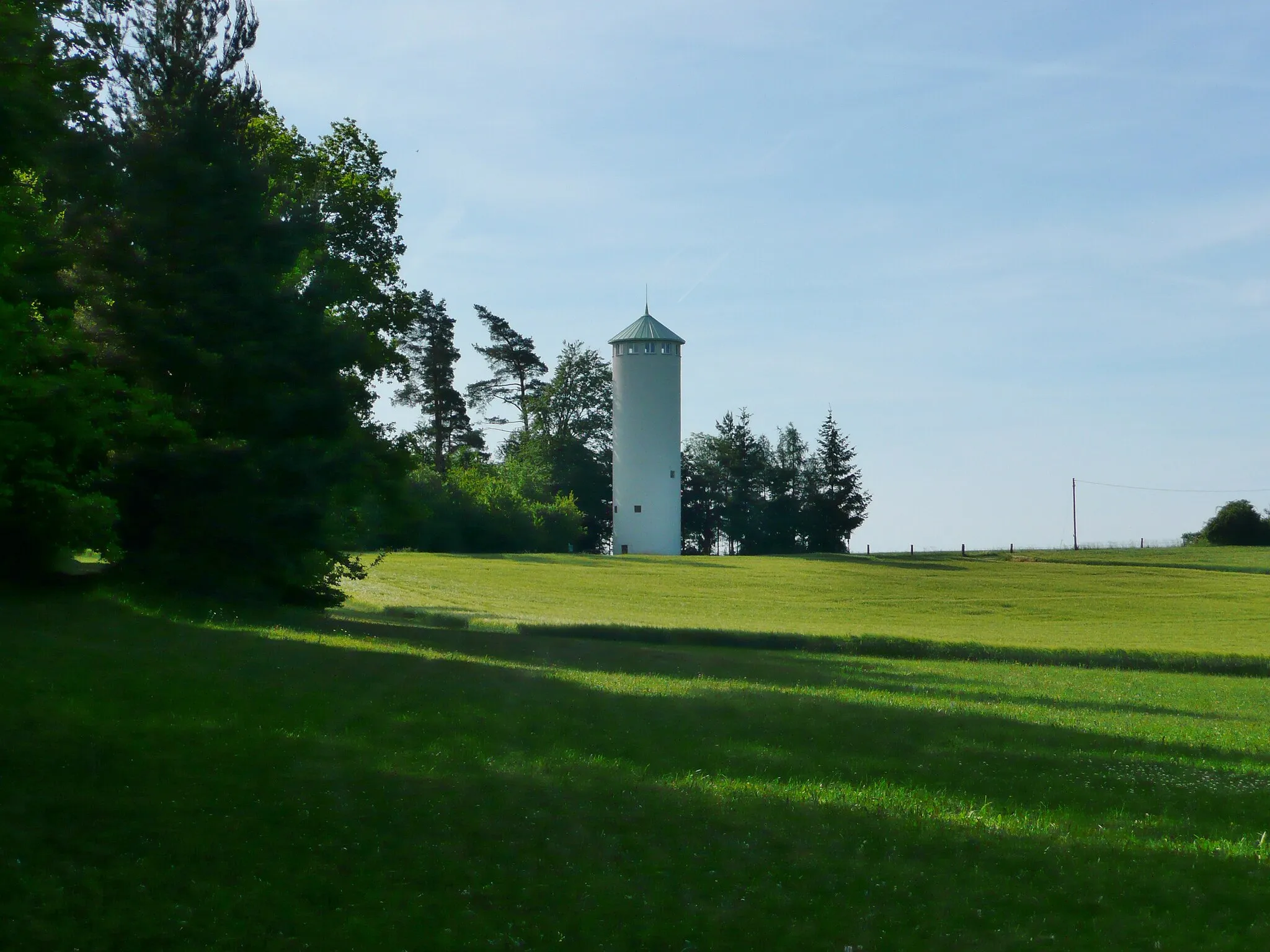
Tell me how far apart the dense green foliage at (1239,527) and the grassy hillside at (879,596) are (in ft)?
42.5

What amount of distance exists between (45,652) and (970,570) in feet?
181

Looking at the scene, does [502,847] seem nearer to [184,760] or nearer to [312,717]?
[184,760]

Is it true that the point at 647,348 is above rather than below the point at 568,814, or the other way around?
above

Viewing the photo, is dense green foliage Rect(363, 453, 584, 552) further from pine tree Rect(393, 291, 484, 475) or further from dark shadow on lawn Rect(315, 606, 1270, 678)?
dark shadow on lawn Rect(315, 606, 1270, 678)

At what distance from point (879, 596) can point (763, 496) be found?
48.9 m

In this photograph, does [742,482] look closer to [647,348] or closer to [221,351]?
[647,348]

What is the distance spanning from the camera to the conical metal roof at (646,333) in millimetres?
86312

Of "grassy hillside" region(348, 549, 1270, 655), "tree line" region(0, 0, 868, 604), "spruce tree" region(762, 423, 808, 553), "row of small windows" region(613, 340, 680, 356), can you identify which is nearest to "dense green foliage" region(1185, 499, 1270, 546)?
"grassy hillside" region(348, 549, 1270, 655)

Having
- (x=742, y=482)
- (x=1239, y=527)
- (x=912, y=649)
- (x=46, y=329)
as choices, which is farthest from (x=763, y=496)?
(x=46, y=329)

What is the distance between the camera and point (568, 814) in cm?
984

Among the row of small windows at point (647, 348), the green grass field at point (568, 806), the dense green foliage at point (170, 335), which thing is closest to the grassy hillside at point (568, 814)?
the green grass field at point (568, 806)

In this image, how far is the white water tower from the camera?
274ft

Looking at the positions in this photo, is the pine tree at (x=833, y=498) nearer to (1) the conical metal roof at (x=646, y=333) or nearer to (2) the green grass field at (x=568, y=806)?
(1) the conical metal roof at (x=646, y=333)

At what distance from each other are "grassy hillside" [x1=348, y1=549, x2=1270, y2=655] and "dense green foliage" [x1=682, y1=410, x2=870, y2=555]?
2173 centimetres
